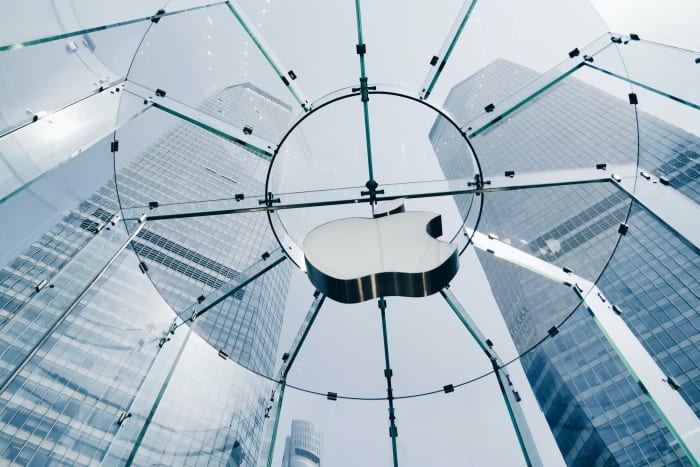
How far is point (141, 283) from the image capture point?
4715 millimetres

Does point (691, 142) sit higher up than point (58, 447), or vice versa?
point (691, 142)

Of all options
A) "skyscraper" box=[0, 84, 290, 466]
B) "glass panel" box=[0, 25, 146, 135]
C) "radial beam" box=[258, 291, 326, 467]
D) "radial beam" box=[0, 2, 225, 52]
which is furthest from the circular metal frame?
"glass panel" box=[0, 25, 146, 135]

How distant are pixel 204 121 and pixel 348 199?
6.13 ft

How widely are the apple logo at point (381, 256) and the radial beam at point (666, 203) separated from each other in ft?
6.24

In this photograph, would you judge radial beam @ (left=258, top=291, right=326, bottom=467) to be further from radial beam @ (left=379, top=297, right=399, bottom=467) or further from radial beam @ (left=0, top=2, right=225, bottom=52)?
radial beam @ (left=0, top=2, right=225, bottom=52)

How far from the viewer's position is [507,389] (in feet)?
15.1

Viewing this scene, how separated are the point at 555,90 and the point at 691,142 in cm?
5725

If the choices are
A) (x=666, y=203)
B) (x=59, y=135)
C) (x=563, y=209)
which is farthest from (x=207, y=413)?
(x=563, y=209)

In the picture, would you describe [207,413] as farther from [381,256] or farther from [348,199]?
[348,199]

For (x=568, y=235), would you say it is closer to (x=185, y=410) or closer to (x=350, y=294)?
(x=350, y=294)

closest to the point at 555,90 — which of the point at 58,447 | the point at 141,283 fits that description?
the point at 141,283

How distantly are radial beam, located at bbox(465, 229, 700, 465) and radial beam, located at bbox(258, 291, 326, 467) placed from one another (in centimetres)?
211

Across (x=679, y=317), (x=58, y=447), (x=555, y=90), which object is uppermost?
(x=679, y=317)

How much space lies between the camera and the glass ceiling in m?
3.87
